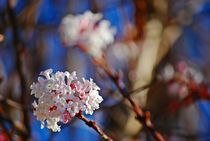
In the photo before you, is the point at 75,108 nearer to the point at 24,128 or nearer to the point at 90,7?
the point at 24,128

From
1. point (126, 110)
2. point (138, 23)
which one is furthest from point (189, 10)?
point (126, 110)

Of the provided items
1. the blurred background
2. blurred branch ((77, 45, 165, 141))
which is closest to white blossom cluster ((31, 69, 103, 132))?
blurred branch ((77, 45, 165, 141))

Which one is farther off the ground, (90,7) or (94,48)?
(90,7)

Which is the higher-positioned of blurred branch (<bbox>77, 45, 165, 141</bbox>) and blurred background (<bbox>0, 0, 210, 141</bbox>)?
blurred background (<bbox>0, 0, 210, 141</bbox>)

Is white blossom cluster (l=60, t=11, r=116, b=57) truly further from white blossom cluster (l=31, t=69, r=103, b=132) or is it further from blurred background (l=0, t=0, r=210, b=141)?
white blossom cluster (l=31, t=69, r=103, b=132)

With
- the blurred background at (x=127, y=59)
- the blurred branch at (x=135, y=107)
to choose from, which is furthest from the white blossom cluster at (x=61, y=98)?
the blurred background at (x=127, y=59)

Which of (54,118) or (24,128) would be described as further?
(24,128)

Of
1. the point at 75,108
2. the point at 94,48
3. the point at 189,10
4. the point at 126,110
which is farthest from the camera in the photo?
the point at 189,10

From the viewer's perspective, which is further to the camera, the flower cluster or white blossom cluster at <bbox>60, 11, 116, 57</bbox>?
the flower cluster
